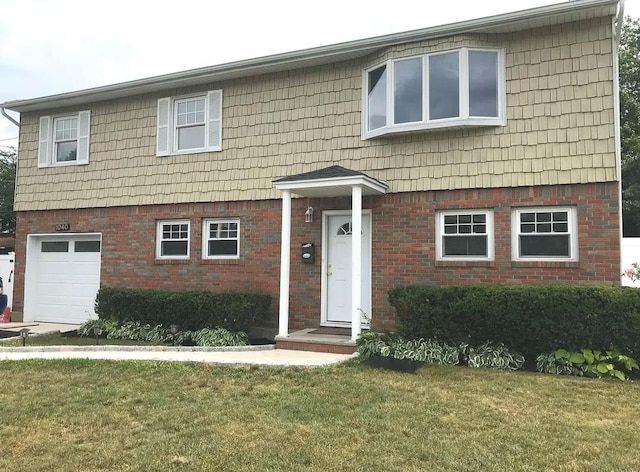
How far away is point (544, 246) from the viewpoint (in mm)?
8266

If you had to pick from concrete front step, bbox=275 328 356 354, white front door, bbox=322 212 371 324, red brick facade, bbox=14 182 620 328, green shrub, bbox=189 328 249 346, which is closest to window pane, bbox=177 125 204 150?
red brick facade, bbox=14 182 620 328

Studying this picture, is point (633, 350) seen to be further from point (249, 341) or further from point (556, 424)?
point (249, 341)

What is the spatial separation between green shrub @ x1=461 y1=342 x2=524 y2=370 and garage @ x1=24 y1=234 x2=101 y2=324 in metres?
8.57

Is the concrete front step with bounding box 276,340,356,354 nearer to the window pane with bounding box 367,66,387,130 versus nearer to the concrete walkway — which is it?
the concrete walkway

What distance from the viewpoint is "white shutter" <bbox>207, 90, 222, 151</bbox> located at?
1083cm

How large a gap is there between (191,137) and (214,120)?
70 cm

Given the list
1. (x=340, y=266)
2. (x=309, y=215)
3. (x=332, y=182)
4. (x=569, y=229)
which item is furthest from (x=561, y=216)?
(x=309, y=215)

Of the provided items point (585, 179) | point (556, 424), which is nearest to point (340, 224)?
point (585, 179)

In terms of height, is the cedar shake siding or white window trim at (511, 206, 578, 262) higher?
the cedar shake siding

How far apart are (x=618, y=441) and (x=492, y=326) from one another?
3.07m

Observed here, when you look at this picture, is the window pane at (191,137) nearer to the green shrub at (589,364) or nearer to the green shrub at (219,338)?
the green shrub at (219,338)

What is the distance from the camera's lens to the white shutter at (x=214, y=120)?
35.5ft

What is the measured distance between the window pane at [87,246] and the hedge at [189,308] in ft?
5.71

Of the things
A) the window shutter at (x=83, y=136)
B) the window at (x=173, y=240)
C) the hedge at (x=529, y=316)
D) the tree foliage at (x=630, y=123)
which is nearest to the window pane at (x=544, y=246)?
the hedge at (x=529, y=316)
